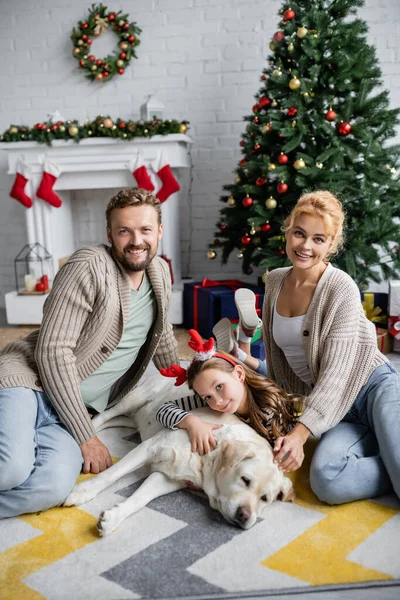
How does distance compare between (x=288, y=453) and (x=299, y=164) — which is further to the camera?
(x=299, y=164)

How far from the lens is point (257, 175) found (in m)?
3.61

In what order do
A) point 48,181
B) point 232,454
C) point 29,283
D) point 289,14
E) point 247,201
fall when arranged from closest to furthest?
point 232,454 → point 289,14 → point 247,201 → point 48,181 → point 29,283

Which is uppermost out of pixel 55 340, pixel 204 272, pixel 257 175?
pixel 257 175

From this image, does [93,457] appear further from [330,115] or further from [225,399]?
[330,115]

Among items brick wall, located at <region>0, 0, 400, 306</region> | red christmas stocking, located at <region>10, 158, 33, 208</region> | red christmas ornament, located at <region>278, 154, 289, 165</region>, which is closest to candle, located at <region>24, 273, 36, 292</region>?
red christmas stocking, located at <region>10, 158, 33, 208</region>

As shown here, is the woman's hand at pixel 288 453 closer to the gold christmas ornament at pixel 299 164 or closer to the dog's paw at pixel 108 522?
the dog's paw at pixel 108 522

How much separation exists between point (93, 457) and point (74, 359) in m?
0.33

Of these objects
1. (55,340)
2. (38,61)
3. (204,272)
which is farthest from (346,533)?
(38,61)

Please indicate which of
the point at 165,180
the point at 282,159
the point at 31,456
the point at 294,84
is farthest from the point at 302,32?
the point at 31,456

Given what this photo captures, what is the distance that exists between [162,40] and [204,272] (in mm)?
1857

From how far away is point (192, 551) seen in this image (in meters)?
1.50

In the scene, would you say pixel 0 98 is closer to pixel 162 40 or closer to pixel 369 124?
pixel 162 40

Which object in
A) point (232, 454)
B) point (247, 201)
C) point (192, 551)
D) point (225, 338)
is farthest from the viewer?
point (247, 201)

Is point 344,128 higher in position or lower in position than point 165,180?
higher
